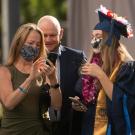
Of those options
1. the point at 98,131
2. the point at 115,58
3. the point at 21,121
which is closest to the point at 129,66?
the point at 115,58

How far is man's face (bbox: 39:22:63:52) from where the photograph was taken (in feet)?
18.9

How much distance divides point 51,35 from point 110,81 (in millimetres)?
938

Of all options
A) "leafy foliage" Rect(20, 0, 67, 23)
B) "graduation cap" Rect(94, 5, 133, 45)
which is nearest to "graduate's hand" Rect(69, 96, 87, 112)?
"graduation cap" Rect(94, 5, 133, 45)

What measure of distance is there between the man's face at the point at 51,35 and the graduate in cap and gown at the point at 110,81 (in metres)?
0.57

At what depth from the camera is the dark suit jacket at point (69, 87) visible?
5.62 meters

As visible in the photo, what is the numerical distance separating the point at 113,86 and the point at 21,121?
74cm

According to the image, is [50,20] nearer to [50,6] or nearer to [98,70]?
[98,70]

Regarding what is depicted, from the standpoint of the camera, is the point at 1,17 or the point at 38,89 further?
the point at 1,17

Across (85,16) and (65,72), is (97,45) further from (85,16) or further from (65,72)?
(85,16)

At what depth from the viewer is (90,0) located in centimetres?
673

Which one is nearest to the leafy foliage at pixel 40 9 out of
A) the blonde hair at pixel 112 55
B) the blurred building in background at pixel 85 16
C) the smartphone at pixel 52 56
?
the blurred building in background at pixel 85 16

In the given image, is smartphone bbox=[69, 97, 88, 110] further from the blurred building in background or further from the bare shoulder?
the blurred building in background

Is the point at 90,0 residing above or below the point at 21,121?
above

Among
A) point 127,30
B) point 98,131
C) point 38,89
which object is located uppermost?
point 127,30
